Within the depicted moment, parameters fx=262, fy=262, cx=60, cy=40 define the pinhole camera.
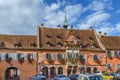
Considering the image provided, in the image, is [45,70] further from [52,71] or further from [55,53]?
[55,53]

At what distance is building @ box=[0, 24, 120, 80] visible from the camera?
59.4m

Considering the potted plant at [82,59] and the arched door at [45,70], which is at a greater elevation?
the potted plant at [82,59]

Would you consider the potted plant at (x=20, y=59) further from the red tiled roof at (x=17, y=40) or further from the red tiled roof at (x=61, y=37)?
the red tiled roof at (x=61, y=37)

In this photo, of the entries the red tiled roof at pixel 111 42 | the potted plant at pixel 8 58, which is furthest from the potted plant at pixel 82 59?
the potted plant at pixel 8 58

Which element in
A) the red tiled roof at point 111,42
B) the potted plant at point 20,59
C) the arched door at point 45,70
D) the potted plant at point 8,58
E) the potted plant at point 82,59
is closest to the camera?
the potted plant at point 8,58

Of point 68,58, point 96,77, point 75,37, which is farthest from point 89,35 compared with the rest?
point 96,77

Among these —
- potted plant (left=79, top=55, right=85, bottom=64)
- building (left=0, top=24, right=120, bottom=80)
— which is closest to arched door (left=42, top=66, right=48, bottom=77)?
building (left=0, top=24, right=120, bottom=80)

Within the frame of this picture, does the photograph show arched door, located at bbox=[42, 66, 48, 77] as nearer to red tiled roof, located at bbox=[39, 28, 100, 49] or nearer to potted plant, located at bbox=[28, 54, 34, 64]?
potted plant, located at bbox=[28, 54, 34, 64]

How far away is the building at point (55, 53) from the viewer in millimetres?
59438

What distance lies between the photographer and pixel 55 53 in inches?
2419

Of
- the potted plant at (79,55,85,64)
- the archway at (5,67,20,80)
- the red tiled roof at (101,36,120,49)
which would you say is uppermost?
the red tiled roof at (101,36,120,49)

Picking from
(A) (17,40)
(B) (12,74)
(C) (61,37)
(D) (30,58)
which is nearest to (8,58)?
(D) (30,58)

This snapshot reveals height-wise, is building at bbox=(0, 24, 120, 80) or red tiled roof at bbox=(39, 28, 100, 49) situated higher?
red tiled roof at bbox=(39, 28, 100, 49)

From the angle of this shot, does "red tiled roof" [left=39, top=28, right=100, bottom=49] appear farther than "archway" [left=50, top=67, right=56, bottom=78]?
Yes
